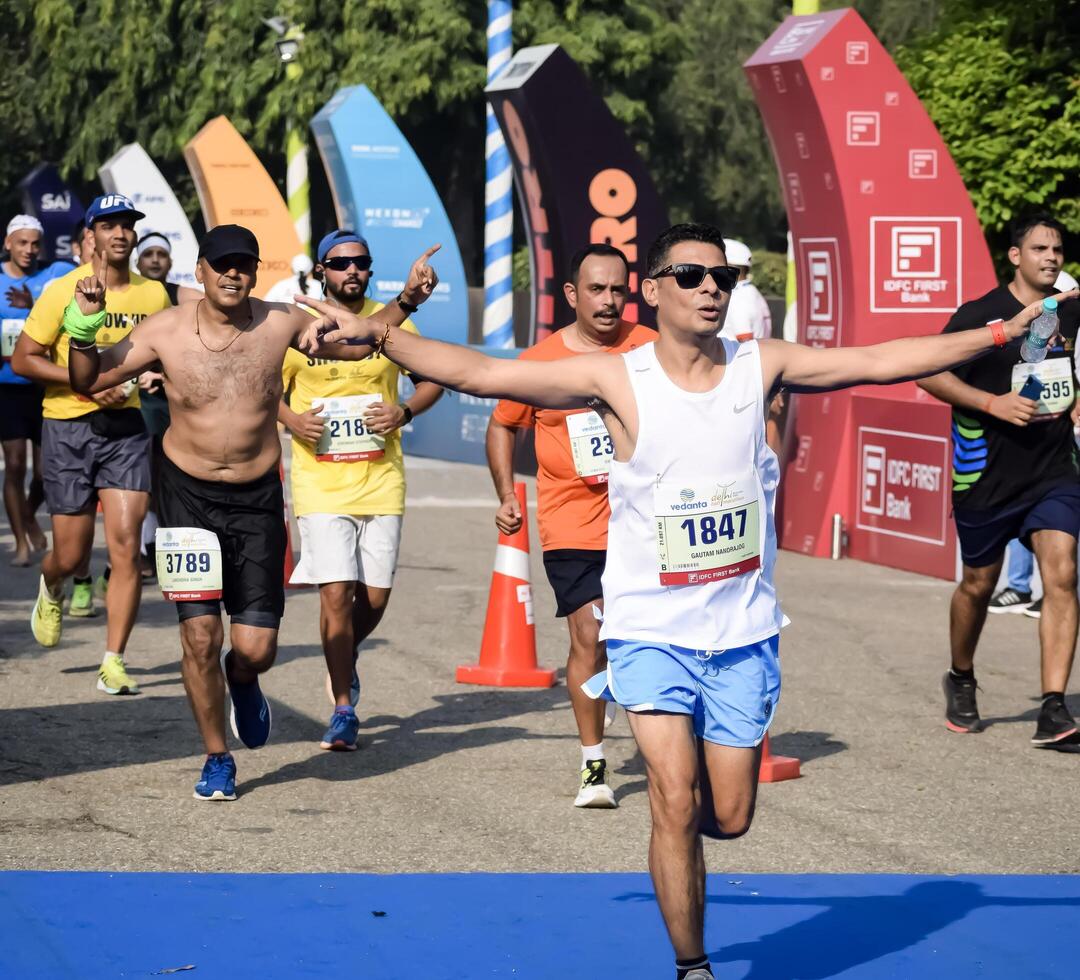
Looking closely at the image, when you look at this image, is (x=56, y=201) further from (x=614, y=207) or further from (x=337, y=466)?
(x=337, y=466)

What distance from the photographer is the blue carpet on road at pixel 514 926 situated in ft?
17.3

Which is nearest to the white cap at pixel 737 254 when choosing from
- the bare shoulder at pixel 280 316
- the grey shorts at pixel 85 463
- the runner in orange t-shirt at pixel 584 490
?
the grey shorts at pixel 85 463

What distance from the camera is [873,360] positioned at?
17.0 ft

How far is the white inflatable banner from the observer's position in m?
27.8

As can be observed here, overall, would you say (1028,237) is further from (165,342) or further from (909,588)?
(909,588)

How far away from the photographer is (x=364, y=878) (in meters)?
6.13

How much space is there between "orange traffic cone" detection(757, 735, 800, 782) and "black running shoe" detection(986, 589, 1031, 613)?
15.6 feet

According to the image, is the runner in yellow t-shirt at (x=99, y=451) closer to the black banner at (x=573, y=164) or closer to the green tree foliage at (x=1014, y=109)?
the black banner at (x=573, y=164)

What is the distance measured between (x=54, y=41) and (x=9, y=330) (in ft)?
103

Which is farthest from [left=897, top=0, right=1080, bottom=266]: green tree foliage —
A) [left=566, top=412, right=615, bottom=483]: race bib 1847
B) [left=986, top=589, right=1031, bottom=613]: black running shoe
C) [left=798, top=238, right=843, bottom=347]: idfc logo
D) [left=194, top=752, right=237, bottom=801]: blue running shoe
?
[left=194, top=752, right=237, bottom=801]: blue running shoe

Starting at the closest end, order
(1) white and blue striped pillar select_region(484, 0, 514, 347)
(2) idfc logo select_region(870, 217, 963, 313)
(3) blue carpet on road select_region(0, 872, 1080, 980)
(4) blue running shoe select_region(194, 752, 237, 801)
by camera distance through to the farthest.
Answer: (3) blue carpet on road select_region(0, 872, 1080, 980) → (4) blue running shoe select_region(194, 752, 237, 801) → (2) idfc logo select_region(870, 217, 963, 313) → (1) white and blue striped pillar select_region(484, 0, 514, 347)

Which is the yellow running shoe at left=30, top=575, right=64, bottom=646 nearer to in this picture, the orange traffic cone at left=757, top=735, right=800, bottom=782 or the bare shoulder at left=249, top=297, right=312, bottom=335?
the bare shoulder at left=249, top=297, right=312, bottom=335

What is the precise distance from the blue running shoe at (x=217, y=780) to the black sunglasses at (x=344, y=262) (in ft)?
6.61

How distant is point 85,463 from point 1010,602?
578 centimetres
